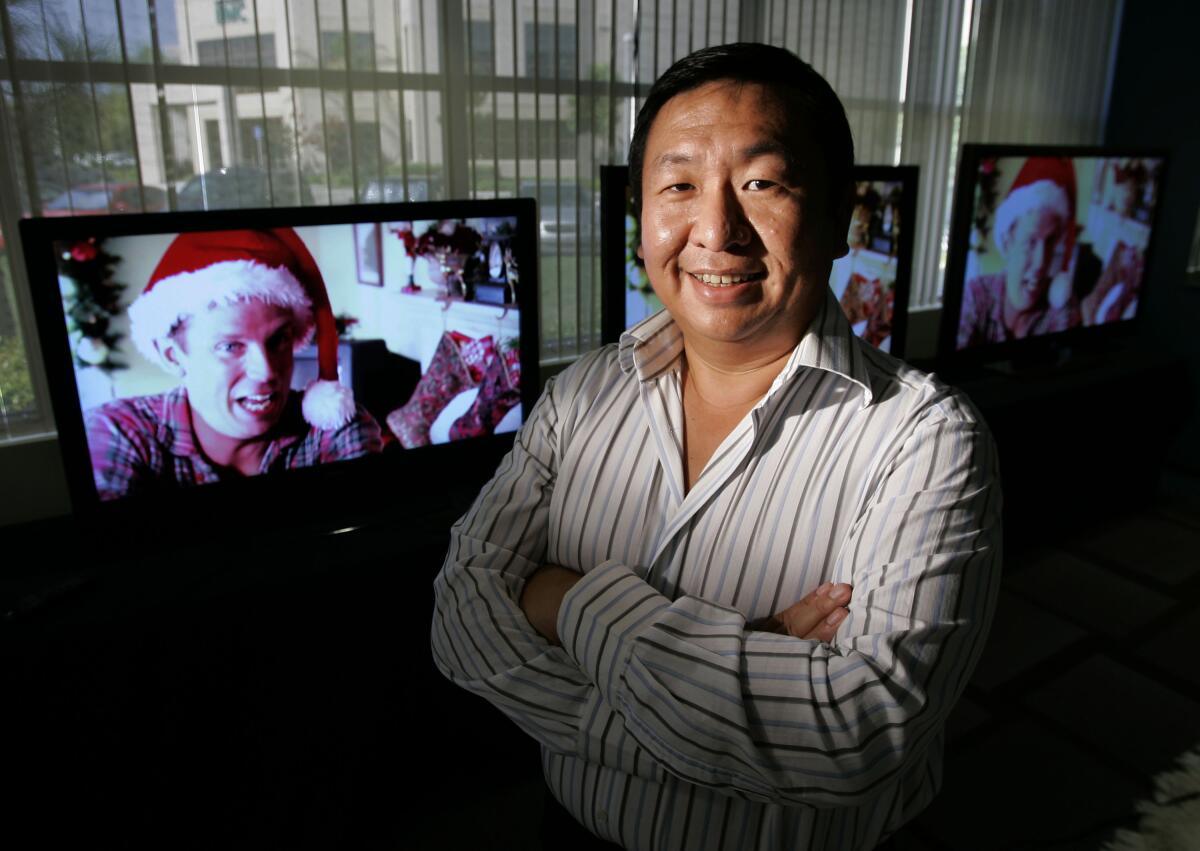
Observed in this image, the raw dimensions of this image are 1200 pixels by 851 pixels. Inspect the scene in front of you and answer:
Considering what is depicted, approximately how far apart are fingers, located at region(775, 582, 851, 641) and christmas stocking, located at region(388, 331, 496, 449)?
4.43 feet

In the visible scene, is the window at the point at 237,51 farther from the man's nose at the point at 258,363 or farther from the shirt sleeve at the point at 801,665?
the shirt sleeve at the point at 801,665

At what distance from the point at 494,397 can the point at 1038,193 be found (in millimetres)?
2240

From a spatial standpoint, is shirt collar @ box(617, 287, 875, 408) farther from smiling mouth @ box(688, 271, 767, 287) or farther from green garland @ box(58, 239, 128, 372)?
green garland @ box(58, 239, 128, 372)

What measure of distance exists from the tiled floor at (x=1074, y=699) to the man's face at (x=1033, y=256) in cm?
101

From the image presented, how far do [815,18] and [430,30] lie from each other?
63.9 inches

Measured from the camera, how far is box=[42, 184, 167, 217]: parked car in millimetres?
1982

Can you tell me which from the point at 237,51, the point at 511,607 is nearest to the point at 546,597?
the point at 511,607

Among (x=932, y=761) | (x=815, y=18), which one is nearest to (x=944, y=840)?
(x=932, y=761)

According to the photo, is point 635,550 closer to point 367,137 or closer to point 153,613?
point 153,613

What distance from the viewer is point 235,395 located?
70.6 inches

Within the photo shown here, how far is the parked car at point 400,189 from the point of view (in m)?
2.44

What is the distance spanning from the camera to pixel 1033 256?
3193 mm

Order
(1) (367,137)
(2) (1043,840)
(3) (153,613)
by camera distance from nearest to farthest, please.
A: 1. (3) (153,613)
2. (2) (1043,840)
3. (1) (367,137)

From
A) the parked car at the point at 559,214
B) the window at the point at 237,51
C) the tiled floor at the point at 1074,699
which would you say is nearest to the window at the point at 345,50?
the window at the point at 237,51
